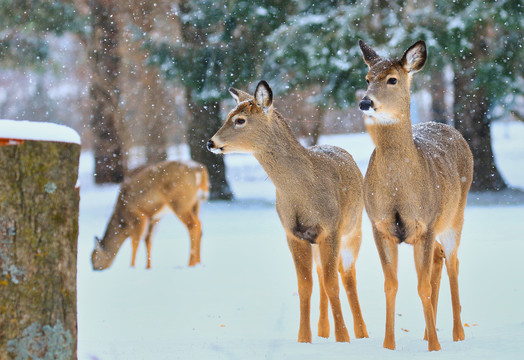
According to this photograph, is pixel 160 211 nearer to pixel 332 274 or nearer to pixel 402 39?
pixel 402 39

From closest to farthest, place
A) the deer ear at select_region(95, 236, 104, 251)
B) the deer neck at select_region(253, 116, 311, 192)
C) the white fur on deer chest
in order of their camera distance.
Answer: the deer neck at select_region(253, 116, 311, 192) → the deer ear at select_region(95, 236, 104, 251) → the white fur on deer chest

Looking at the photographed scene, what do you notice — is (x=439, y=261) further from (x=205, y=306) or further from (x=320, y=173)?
(x=205, y=306)

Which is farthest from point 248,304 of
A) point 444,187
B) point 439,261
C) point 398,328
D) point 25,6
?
point 25,6

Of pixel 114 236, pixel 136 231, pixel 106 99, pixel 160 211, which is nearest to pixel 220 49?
pixel 106 99

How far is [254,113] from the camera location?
468 centimetres

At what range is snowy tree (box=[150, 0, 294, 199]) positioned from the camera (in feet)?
47.8

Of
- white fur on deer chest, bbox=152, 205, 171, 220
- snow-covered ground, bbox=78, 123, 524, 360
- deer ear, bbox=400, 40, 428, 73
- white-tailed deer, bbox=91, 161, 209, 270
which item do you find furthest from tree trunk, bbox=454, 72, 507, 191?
deer ear, bbox=400, 40, 428, 73

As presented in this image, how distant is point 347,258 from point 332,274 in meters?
0.68

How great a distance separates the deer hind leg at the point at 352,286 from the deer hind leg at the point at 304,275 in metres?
0.44

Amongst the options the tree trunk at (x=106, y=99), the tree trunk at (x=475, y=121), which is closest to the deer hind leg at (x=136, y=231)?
the tree trunk at (x=475, y=121)

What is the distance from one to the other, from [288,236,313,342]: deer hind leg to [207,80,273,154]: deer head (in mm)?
684

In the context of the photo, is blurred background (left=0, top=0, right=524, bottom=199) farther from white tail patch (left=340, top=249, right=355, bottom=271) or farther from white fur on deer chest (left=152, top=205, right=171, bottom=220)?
white tail patch (left=340, top=249, right=355, bottom=271)

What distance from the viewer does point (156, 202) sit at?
9.74 meters

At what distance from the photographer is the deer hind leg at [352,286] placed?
495 cm
